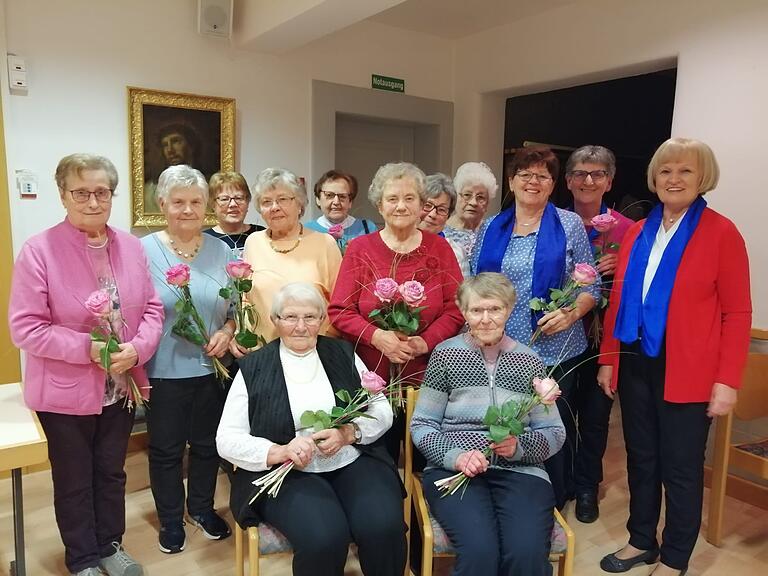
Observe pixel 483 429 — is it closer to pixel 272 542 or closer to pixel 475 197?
pixel 272 542

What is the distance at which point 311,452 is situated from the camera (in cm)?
182

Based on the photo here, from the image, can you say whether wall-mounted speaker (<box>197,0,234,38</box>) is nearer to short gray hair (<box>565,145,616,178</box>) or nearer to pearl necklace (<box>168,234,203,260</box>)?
pearl necklace (<box>168,234,203,260</box>)

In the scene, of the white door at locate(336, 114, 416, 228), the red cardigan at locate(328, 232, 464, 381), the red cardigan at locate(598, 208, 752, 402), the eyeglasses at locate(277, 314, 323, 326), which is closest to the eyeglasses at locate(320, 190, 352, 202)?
the red cardigan at locate(328, 232, 464, 381)

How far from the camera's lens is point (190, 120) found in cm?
357

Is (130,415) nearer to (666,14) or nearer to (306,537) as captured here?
(306,537)

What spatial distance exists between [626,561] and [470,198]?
5.43 feet

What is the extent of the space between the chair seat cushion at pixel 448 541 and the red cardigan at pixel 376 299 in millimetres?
547

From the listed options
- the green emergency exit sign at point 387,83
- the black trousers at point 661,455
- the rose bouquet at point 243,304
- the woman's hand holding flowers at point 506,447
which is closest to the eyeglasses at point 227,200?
the rose bouquet at point 243,304

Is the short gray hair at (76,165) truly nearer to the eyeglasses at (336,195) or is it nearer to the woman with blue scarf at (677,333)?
the eyeglasses at (336,195)

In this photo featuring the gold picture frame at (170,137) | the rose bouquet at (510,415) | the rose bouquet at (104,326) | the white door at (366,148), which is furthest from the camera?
the white door at (366,148)

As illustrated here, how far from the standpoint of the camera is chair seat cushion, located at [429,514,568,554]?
71.2 inches

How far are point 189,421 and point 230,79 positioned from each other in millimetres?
2284

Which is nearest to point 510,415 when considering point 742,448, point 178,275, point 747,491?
point 178,275

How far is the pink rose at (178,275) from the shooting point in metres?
2.00
